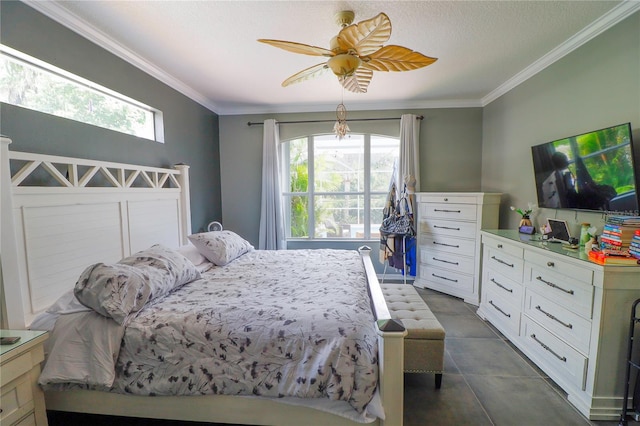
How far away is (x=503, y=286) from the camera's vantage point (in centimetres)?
249

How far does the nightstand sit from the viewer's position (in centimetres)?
115

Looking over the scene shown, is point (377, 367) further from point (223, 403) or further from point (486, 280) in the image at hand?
point (486, 280)

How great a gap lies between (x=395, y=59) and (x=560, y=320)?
Answer: 2.06m

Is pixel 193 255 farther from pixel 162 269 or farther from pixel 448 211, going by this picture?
pixel 448 211

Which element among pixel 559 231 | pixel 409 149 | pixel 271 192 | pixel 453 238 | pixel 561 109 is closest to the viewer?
pixel 559 231

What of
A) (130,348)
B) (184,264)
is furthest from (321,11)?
(130,348)

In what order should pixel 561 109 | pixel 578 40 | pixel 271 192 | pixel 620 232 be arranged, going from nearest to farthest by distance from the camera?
pixel 620 232 < pixel 578 40 < pixel 561 109 < pixel 271 192

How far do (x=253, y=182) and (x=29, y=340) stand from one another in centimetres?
304

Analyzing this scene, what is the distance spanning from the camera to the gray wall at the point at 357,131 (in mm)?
3793

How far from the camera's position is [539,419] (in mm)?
1595

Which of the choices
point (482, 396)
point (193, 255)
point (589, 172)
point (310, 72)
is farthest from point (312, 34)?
point (482, 396)

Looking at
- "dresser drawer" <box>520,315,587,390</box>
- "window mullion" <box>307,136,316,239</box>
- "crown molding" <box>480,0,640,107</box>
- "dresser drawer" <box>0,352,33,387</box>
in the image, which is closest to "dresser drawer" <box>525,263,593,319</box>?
"dresser drawer" <box>520,315,587,390</box>

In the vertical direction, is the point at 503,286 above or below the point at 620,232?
below

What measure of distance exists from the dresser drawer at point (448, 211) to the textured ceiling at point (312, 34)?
143 centimetres
